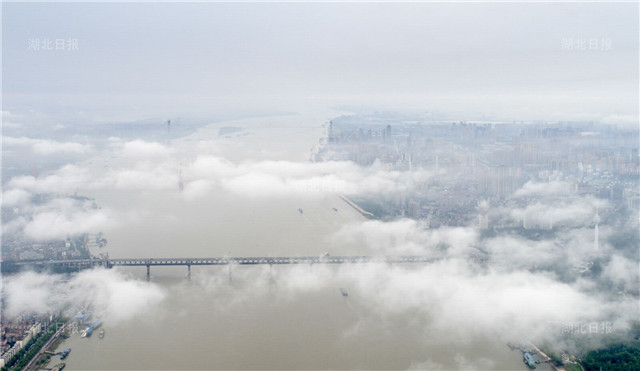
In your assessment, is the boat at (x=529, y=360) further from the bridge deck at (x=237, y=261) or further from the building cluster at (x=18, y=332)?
the building cluster at (x=18, y=332)

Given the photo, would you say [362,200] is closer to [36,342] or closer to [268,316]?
[268,316]

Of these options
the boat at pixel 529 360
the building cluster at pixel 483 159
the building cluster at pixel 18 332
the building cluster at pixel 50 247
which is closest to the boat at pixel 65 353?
the building cluster at pixel 18 332

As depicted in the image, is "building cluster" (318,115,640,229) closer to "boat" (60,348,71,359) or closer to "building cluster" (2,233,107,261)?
"building cluster" (2,233,107,261)

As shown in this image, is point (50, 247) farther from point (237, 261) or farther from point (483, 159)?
point (483, 159)

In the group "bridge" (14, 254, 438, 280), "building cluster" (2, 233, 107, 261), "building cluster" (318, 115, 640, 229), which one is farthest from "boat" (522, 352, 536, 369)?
"building cluster" (2, 233, 107, 261)

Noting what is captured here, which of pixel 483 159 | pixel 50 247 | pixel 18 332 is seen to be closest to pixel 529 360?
pixel 18 332

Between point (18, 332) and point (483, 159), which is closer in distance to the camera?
point (18, 332)
